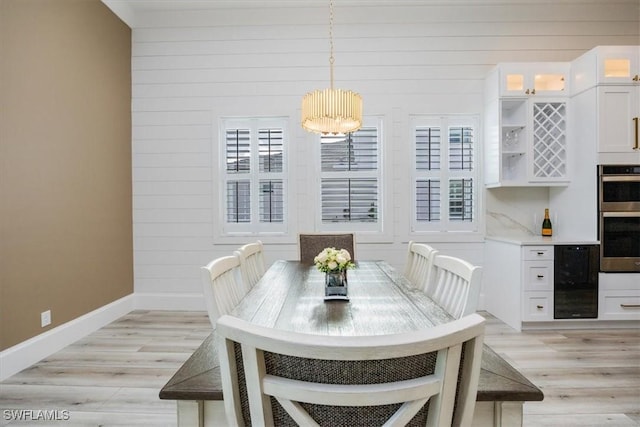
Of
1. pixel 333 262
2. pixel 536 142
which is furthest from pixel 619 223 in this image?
pixel 333 262

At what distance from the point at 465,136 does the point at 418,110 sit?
0.64 metres

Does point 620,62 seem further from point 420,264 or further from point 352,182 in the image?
point 420,264

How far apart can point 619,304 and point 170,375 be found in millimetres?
4091

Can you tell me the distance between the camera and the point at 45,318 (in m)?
3.09

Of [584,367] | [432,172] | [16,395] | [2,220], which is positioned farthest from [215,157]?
[584,367]

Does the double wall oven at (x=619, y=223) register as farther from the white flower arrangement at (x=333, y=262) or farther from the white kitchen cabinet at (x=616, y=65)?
the white flower arrangement at (x=333, y=262)

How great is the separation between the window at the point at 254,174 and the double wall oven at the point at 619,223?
128 inches

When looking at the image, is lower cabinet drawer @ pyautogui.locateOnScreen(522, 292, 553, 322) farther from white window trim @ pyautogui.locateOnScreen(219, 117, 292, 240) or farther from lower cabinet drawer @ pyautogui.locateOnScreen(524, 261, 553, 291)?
white window trim @ pyautogui.locateOnScreen(219, 117, 292, 240)

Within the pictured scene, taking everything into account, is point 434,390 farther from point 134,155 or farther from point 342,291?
point 134,155

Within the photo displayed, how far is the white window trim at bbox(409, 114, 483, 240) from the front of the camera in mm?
4430

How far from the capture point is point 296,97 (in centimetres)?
442

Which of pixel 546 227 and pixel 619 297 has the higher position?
pixel 546 227

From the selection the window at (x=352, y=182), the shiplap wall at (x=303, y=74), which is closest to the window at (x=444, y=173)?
the shiplap wall at (x=303, y=74)

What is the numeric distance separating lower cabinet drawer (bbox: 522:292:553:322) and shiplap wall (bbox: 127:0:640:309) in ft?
2.77
